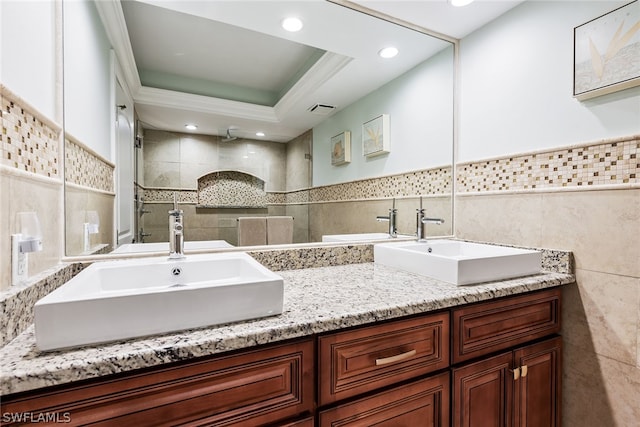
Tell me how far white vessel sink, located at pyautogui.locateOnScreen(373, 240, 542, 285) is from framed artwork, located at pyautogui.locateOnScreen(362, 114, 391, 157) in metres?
0.55

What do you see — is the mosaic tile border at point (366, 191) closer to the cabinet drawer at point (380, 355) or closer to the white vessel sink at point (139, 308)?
the white vessel sink at point (139, 308)

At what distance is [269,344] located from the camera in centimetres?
77

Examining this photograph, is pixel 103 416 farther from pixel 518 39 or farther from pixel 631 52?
pixel 518 39

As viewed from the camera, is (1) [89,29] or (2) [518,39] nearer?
(1) [89,29]

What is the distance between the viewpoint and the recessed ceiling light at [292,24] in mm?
1454

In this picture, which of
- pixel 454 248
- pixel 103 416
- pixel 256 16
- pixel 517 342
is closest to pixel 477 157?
pixel 454 248

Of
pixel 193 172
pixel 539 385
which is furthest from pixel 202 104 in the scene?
pixel 539 385

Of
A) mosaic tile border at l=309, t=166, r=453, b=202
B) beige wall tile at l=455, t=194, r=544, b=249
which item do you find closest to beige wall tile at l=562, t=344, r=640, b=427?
beige wall tile at l=455, t=194, r=544, b=249

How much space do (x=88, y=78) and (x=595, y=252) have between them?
2.10 m

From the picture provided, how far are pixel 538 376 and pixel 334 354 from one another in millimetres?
974

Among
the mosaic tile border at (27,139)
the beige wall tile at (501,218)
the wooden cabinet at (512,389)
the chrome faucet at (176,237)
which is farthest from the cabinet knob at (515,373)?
the mosaic tile border at (27,139)

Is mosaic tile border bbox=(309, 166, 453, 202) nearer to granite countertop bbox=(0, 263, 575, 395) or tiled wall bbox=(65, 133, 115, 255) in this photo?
granite countertop bbox=(0, 263, 575, 395)

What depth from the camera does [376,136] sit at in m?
1.75

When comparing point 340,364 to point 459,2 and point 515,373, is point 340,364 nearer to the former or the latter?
point 515,373
